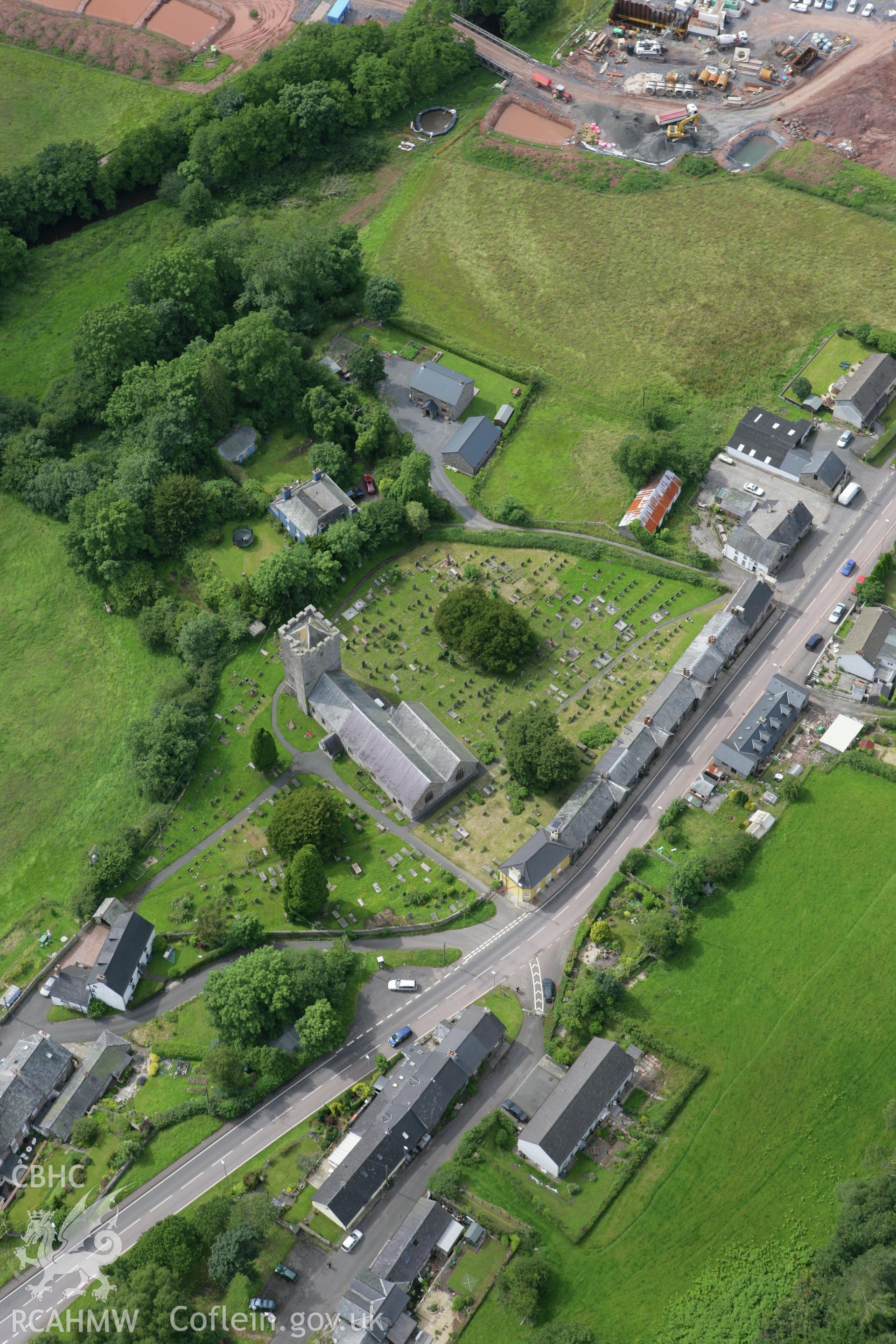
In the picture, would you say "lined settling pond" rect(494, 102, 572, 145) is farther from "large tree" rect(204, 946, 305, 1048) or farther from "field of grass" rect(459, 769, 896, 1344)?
"large tree" rect(204, 946, 305, 1048)

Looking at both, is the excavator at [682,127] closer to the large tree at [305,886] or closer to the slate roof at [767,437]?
the slate roof at [767,437]

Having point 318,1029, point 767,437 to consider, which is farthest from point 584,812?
point 767,437

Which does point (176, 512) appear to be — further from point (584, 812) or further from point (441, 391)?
point (584, 812)

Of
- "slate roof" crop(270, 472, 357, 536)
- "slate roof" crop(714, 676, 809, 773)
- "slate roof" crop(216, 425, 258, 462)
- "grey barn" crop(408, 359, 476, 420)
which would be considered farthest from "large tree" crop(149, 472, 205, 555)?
"slate roof" crop(714, 676, 809, 773)

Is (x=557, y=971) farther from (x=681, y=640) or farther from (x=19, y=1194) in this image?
(x=19, y=1194)

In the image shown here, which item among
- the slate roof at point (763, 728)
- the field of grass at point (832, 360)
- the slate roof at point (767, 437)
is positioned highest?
the field of grass at point (832, 360)

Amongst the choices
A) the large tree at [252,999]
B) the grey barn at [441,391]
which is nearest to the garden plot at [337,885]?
the large tree at [252,999]
